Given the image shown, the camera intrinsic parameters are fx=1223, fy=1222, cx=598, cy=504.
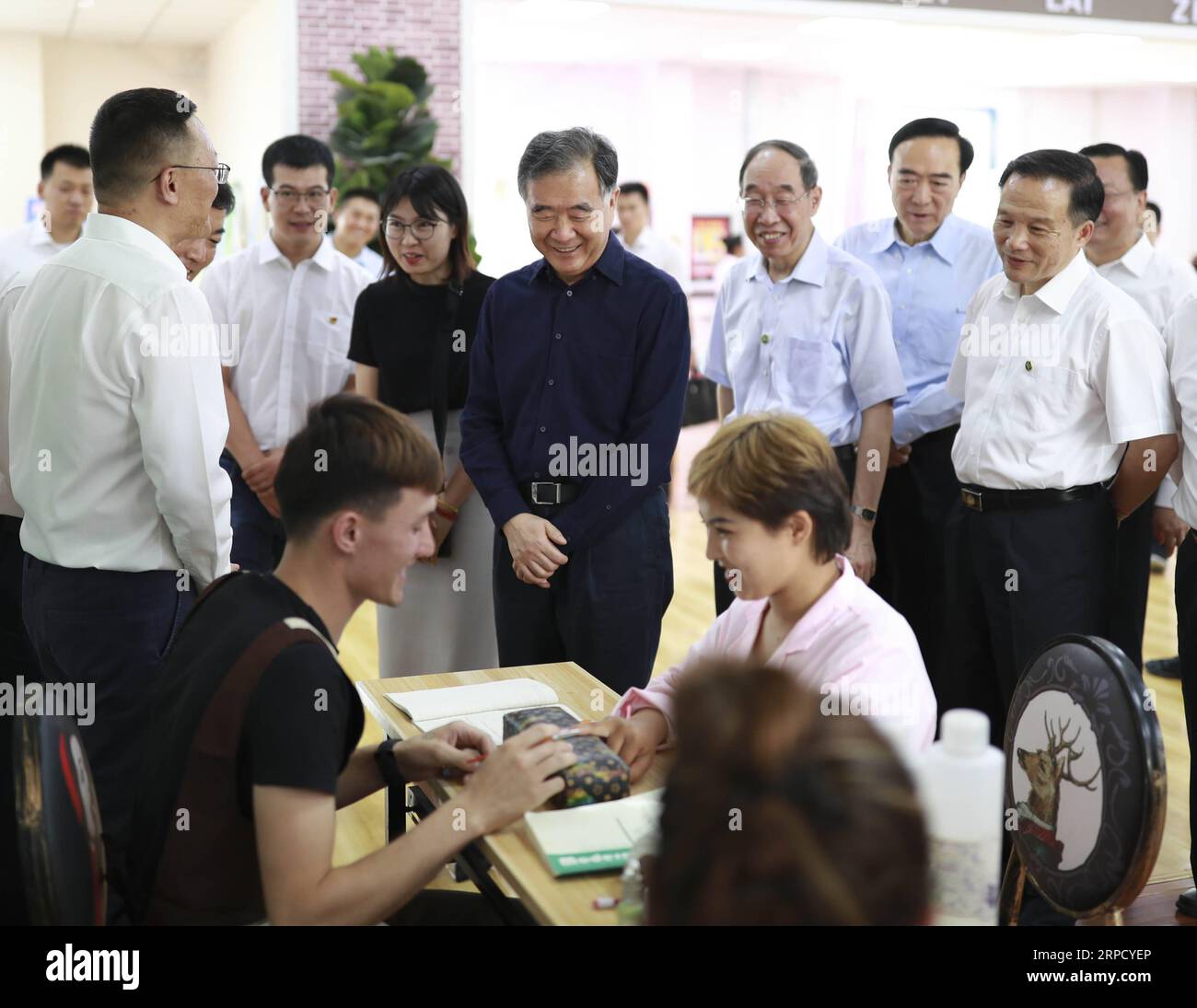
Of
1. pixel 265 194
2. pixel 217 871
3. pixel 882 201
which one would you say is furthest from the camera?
pixel 882 201

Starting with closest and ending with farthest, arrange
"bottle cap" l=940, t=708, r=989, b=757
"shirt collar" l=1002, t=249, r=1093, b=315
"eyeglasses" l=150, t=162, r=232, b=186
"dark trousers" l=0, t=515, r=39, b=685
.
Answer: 1. "bottle cap" l=940, t=708, r=989, b=757
2. "eyeglasses" l=150, t=162, r=232, b=186
3. "shirt collar" l=1002, t=249, r=1093, b=315
4. "dark trousers" l=0, t=515, r=39, b=685

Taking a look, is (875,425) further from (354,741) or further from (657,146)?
(657,146)

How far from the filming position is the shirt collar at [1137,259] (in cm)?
409

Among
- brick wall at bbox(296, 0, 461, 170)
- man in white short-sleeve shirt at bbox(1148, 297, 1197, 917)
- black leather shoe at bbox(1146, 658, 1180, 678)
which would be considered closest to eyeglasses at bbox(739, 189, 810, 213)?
man in white short-sleeve shirt at bbox(1148, 297, 1197, 917)

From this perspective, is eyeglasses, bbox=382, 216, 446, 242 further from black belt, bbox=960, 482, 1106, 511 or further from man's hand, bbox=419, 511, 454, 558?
black belt, bbox=960, 482, 1106, 511

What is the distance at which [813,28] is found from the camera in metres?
9.59

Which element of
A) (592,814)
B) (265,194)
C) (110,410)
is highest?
(265,194)

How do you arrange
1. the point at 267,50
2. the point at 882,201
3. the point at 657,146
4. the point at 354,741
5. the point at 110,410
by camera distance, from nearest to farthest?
the point at 354,741 → the point at 110,410 → the point at 267,50 → the point at 657,146 → the point at 882,201

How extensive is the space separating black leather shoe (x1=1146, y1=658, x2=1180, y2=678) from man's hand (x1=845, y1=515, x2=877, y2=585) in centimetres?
226

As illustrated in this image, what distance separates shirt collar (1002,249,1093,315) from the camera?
2951 millimetres

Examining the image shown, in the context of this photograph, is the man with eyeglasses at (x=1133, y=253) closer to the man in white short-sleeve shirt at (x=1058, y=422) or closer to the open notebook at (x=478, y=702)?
the man in white short-sleeve shirt at (x=1058, y=422)

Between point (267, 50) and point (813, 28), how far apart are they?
4.25 metres
